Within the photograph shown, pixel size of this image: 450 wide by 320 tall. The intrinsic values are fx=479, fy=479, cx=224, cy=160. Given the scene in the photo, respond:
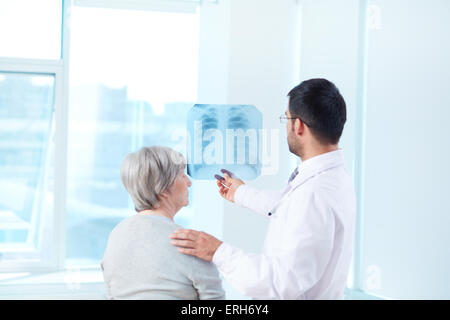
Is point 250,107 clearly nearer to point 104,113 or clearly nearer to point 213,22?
point 213,22

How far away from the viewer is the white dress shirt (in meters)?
1.46

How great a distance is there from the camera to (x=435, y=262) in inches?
104

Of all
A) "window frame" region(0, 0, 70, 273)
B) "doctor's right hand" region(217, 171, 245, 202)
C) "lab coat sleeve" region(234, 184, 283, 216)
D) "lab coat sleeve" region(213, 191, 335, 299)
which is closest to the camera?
"lab coat sleeve" region(213, 191, 335, 299)

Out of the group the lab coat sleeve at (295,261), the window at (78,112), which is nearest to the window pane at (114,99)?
the window at (78,112)

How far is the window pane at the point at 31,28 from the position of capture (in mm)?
3029

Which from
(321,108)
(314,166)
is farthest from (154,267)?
(321,108)

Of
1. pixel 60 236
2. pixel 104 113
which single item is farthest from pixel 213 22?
pixel 60 236

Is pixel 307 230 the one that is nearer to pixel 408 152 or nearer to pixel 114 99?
pixel 408 152

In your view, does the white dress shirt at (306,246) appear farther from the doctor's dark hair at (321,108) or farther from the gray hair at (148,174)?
the gray hair at (148,174)

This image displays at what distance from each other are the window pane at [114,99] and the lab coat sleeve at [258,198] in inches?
42.3

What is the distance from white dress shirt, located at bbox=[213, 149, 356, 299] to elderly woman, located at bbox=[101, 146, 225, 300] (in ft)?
0.33

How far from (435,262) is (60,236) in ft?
7.39

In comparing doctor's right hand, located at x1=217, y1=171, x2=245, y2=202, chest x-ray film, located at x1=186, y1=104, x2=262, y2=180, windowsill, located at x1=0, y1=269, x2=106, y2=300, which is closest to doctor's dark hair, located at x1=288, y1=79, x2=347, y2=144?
doctor's right hand, located at x1=217, y1=171, x2=245, y2=202

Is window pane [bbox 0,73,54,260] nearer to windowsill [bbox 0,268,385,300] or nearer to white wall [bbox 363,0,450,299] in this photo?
windowsill [bbox 0,268,385,300]
